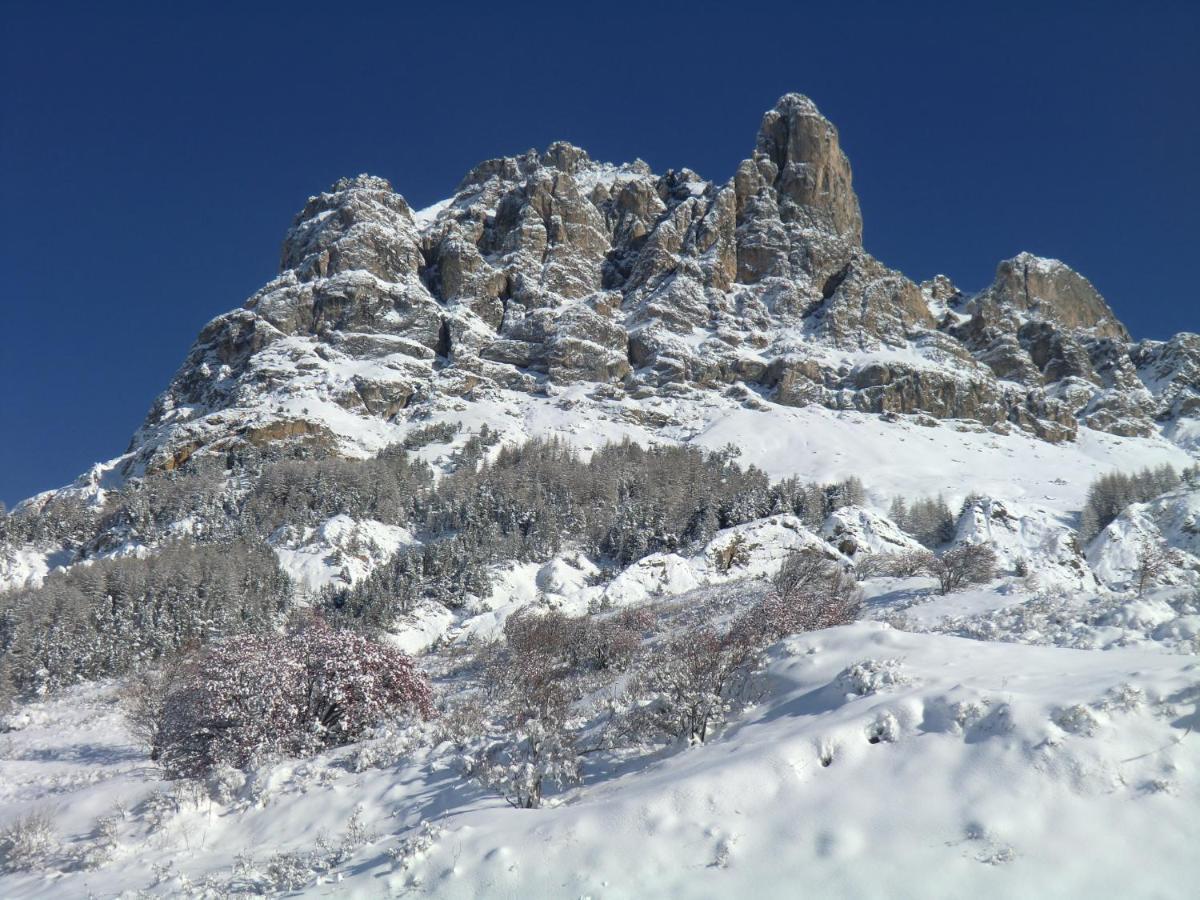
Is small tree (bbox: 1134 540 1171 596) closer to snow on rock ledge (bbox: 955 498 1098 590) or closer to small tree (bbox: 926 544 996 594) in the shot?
snow on rock ledge (bbox: 955 498 1098 590)

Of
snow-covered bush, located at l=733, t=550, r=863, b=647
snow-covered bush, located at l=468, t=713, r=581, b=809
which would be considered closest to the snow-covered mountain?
snow-covered bush, located at l=468, t=713, r=581, b=809

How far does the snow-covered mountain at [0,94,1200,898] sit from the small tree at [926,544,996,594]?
1.73 feet

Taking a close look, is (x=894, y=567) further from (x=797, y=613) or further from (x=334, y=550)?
(x=334, y=550)

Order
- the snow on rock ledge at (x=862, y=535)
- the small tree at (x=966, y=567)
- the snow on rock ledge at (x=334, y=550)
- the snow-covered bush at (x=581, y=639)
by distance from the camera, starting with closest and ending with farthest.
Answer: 1. the snow-covered bush at (x=581, y=639)
2. the small tree at (x=966, y=567)
3. the snow on rock ledge at (x=862, y=535)
4. the snow on rock ledge at (x=334, y=550)

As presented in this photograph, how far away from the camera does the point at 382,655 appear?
1811 cm

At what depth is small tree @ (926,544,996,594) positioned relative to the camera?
26.3m

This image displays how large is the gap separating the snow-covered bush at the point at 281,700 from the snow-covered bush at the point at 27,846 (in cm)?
269

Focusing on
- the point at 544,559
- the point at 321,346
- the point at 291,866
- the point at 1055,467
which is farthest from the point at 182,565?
the point at 1055,467

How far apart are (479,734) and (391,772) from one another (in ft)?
7.07

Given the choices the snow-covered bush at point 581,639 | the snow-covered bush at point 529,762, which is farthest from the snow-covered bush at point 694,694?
the snow-covered bush at point 581,639

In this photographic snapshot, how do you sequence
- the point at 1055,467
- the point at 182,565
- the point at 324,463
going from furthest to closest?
1. the point at 1055,467
2. the point at 324,463
3. the point at 182,565

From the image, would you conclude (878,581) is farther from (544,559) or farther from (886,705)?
(544,559)

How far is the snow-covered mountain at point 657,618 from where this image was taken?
776 cm

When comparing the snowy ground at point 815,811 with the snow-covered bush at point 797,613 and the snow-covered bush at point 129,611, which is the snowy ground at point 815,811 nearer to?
the snow-covered bush at point 797,613
